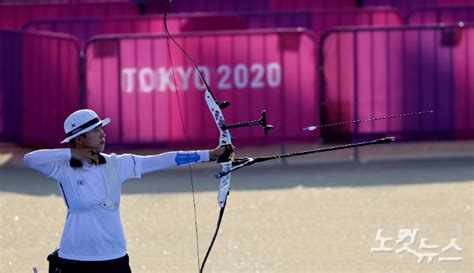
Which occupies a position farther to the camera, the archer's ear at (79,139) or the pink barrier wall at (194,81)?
the pink barrier wall at (194,81)

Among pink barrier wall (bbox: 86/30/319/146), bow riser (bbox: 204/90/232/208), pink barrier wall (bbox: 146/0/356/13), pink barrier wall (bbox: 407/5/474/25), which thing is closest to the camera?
bow riser (bbox: 204/90/232/208)

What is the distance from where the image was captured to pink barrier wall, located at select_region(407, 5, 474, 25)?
19.9 m

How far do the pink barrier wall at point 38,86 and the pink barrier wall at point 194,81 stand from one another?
368mm

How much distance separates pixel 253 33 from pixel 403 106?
2009 mm

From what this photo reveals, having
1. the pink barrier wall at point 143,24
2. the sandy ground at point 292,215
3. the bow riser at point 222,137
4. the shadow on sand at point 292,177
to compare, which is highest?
the pink barrier wall at point 143,24

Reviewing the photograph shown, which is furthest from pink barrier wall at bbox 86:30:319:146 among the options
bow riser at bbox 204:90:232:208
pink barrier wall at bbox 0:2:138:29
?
bow riser at bbox 204:90:232:208

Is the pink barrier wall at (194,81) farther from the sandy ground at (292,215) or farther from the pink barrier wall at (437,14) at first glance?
the pink barrier wall at (437,14)

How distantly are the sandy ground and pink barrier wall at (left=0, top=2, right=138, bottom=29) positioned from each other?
587cm

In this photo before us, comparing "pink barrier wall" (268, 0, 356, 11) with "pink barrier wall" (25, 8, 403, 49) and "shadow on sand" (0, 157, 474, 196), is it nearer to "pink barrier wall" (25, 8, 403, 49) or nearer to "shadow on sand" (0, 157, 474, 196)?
"pink barrier wall" (25, 8, 403, 49)

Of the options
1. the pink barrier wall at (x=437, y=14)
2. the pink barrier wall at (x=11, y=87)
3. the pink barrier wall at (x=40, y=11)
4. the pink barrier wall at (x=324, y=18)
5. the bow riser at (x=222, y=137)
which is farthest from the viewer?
the pink barrier wall at (x=40, y=11)

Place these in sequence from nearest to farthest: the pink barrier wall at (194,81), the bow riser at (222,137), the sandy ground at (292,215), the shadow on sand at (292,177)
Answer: the bow riser at (222,137)
the sandy ground at (292,215)
the shadow on sand at (292,177)
the pink barrier wall at (194,81)

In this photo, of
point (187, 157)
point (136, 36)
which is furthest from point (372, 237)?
point (136, 36)

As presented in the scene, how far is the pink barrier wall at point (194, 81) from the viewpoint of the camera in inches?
659

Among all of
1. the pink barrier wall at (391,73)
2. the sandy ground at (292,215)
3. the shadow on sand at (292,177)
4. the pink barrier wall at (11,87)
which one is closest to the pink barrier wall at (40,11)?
the pink barrier wall at (11,87)
